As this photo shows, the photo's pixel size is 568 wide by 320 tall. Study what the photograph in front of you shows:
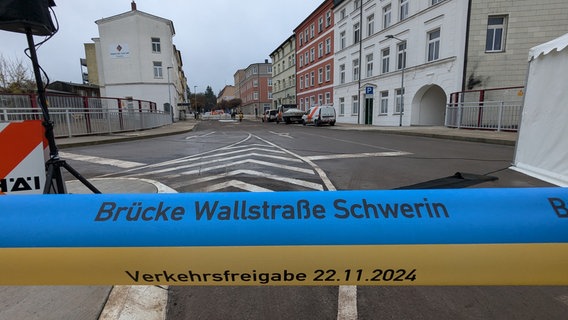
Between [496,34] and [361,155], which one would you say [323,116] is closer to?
[496,34]

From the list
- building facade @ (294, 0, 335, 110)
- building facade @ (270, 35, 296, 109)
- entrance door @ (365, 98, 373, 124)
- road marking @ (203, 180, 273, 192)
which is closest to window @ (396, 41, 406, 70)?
entrance door @ (365, 98, 373, 124)

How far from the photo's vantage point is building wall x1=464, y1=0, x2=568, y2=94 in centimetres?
1788

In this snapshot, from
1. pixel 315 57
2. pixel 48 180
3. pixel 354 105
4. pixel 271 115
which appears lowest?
pixel 271 115

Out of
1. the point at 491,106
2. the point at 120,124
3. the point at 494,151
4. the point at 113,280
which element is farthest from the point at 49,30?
the point at 491,106

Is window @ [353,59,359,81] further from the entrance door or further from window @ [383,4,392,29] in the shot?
window @ [383,4,392,29]

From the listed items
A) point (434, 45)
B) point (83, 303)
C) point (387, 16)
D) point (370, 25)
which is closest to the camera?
point (83, 303)

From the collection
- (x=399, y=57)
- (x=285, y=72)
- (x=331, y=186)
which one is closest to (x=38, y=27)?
(x=331, y=186)

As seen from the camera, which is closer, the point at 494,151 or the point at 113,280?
the point at 113,280

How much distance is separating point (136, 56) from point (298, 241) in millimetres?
43056

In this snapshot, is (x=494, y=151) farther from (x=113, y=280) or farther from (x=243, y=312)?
(x=113, y=280)

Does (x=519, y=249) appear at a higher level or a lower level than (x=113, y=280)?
higher

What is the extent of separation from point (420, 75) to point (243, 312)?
951 inches

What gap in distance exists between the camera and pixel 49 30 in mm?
3186

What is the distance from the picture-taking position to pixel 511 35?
728 inches
